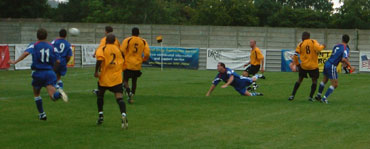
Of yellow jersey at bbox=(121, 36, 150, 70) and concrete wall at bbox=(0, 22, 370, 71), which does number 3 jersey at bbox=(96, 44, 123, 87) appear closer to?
yellow jersey at bbox=(121, 36, 150, 70)

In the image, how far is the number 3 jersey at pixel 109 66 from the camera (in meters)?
10.1

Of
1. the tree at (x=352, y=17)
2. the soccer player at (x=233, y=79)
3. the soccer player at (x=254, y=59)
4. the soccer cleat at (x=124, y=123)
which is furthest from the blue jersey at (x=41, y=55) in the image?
the tree at (x=352, y=17)

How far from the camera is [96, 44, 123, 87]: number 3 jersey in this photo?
33.2 feet

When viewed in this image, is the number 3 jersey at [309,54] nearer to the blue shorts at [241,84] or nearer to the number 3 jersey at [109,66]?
the blue shorts at [241,84]

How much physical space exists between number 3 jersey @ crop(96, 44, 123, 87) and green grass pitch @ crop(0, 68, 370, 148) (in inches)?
31.9

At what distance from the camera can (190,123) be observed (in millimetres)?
10578

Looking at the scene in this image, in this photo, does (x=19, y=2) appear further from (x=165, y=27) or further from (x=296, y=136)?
(x=296, y=136)

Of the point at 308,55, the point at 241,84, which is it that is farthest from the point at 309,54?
the point at 241,84

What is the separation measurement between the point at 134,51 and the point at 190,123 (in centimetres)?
437

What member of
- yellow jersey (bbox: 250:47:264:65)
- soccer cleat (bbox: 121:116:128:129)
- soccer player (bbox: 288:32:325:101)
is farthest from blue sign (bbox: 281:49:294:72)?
soccer cleat (bbox: 121:116:128:129)

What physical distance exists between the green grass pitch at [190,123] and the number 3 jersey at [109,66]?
31.9 inches

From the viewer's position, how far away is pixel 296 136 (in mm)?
9188

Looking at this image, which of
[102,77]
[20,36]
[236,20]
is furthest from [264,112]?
[236,20]

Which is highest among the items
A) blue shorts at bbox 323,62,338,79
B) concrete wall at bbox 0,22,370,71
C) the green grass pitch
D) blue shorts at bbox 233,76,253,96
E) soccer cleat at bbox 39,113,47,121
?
concrete wall at bbox 0,22,370,71
